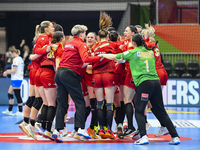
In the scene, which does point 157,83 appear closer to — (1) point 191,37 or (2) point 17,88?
Result: (2) point 17,88

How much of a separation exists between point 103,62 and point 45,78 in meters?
1.06

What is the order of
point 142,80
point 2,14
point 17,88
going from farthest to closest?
point 2,14 < point 17,88 < point 142,80

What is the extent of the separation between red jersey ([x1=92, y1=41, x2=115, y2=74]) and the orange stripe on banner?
8.36 m

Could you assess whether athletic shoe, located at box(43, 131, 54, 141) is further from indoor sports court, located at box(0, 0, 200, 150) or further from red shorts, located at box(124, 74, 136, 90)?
red shorts, located at box(124, 74, 136, 90)

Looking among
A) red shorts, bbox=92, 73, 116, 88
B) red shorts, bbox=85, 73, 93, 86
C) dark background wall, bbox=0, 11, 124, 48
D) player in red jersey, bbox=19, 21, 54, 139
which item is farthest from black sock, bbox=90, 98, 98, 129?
dark background wall, bbox=0, 11, 124, 48

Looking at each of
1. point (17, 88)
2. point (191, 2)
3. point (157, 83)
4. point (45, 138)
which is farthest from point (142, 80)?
point (191, 2)

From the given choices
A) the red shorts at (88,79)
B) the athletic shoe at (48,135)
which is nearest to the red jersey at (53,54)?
the red shorts at (88,79)

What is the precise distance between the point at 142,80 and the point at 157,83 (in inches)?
10.0

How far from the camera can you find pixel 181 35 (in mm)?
13539

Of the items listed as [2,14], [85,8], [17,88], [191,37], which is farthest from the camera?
[2,14]

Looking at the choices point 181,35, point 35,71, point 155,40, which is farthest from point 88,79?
point 181,35

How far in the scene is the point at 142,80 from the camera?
511 centimetres

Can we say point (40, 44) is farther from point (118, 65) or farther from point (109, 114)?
point (109, 114)

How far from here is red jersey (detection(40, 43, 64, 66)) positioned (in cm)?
554
